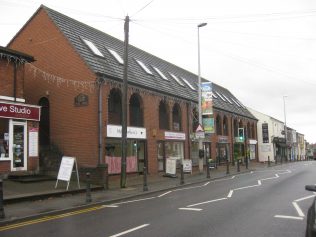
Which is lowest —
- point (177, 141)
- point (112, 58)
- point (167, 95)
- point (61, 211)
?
point (61, 211)

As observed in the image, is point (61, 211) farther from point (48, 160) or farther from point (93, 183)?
point (48, 160)

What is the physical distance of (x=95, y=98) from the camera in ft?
72.5

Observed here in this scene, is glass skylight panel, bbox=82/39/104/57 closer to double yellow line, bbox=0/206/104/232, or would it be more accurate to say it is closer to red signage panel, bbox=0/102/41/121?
red signage panel, bbox=0/102/41/121

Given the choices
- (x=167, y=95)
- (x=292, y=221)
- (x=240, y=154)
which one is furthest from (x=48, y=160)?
(x=240, y=154)

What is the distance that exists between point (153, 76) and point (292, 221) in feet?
70.7

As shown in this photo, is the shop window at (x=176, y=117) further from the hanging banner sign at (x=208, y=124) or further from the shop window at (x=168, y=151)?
the hanging banner sign at (x=208, y=124)

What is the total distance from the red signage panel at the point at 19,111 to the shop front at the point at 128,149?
4003 mm

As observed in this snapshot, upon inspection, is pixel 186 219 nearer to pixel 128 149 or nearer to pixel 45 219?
pixel 45 219

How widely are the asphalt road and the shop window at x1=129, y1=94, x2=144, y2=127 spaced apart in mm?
12011

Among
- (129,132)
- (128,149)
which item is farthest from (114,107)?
(128,149)

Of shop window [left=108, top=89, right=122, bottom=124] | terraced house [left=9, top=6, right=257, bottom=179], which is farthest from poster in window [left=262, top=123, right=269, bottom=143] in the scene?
shop window [left=108, top=89, right=122, bottom=124]

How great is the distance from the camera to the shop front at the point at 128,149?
74.3 ft

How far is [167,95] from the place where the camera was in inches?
1147

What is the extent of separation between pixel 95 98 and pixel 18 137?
444cm
